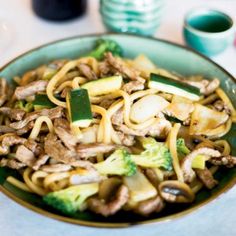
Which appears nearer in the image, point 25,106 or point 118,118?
point 118,118

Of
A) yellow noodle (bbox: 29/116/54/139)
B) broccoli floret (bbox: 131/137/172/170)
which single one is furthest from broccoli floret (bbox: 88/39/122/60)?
broccoli floret (bbox: 131/137/172/170)

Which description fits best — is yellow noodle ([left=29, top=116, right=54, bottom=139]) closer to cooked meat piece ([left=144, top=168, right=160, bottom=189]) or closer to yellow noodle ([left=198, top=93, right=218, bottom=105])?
cooked meat piece ([left=144, top=168, right=160, bottom=189])

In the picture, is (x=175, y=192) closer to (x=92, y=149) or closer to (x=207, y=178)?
(x=207, y=178)

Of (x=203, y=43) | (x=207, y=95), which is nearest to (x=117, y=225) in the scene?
(x=207, y=95)

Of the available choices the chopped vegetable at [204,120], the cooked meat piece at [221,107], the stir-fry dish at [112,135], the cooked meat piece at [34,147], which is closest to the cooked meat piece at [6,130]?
the stir-fry dish at [112,135]

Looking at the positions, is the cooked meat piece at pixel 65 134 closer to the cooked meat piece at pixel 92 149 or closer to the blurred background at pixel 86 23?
the cooked meat piece at pixel 92 149

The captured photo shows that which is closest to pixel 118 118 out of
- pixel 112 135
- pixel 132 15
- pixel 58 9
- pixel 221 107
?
pixel 112 135
